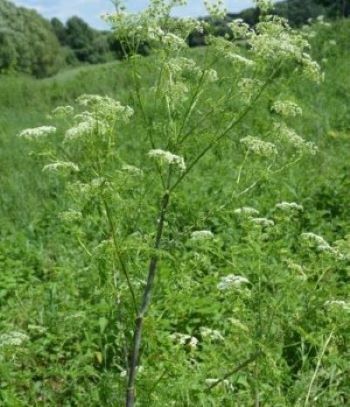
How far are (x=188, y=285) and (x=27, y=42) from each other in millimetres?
39591

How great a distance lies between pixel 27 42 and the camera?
40.4 m

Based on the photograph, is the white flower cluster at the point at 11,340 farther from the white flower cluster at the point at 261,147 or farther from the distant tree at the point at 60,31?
the distant tree at the point at 60,31

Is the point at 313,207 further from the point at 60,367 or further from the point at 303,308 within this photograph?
the point at 60,367

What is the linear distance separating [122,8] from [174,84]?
42cm

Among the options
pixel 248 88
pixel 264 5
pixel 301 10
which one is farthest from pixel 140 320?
pixel 301 10

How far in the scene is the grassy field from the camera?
341 cm

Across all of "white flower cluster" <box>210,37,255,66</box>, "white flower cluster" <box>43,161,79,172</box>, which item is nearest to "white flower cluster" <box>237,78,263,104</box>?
"white flower cluster" <box>210,37,255,66</box>

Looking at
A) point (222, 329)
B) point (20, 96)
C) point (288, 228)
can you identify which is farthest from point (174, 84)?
point (20, 96)

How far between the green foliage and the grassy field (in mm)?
27049

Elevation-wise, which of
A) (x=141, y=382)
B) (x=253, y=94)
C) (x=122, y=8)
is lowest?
(x=141, y=382)

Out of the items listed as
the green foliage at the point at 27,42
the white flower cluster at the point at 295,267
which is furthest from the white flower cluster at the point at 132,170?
the green foliage at the point at 27,42

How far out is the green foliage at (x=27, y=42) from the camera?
122 ft

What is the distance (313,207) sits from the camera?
7500 millimetres

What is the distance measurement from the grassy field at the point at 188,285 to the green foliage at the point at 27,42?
27049 millimetres
